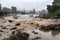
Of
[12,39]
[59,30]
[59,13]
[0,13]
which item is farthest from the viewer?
[0,13]

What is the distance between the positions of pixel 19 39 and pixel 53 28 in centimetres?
957

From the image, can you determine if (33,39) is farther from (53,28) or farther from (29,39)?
(53,28)

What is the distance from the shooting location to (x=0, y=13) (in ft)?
314

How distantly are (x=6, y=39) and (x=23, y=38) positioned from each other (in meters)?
1.98

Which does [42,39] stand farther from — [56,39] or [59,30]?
[59,30]

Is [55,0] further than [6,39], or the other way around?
[55,0]

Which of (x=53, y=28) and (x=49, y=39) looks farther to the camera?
(x=53, y=28)

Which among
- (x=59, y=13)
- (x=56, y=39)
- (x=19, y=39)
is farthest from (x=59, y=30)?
(x=59, y=13)

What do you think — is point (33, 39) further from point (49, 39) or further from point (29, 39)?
point (49, 39)

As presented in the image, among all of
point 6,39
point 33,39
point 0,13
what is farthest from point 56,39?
point 0,13

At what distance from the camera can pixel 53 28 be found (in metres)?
27.9

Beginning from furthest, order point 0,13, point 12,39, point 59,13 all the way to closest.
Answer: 1. point 0,13
2. point 59,13
3. point 12,39

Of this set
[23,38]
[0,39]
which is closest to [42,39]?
[23,38]

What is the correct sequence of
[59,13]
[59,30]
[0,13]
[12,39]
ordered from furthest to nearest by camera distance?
[0,13] < [59,13] < [59,30] < [12,39]
